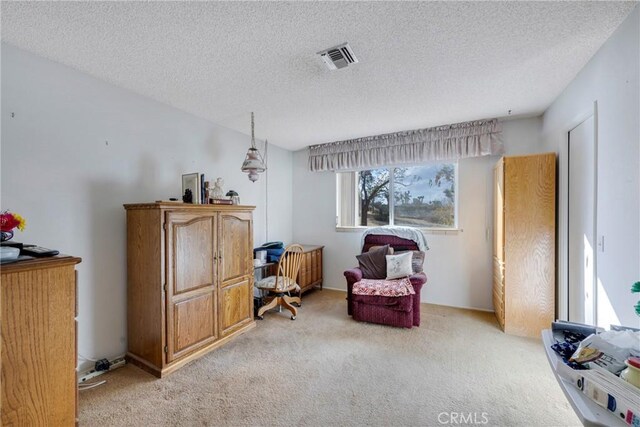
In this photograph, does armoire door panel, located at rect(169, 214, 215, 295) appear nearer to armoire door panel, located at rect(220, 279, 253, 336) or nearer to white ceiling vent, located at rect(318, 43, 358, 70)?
armoire door panel, located at rect(220, 279, 253, 336)

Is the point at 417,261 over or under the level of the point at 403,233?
under

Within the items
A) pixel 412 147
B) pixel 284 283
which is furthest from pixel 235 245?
pixel 412 147

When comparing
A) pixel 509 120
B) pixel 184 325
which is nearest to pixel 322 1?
pixel 184 325

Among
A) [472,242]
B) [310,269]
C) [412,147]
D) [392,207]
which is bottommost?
[310,269]

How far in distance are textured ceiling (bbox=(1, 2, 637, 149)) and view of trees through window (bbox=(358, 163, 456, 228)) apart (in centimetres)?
115

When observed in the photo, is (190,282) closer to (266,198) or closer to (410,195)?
(266,198)

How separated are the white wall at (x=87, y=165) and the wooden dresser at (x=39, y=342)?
3.10 ft

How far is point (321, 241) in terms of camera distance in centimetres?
457

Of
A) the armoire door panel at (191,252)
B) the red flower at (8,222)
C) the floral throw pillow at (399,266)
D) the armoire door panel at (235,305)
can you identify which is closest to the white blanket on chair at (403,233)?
the floral throw pillow at (399,266)

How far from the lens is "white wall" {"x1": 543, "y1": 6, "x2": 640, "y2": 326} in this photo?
4.83 feet

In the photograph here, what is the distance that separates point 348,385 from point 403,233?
2212 mm

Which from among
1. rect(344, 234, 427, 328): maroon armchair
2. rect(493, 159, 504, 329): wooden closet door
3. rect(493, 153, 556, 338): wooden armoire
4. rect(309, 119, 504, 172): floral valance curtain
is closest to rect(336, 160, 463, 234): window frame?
rect(309, 119, 504, 172): floral valance curtain

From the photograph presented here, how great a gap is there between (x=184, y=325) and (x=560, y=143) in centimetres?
388

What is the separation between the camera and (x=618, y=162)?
1630 millimetres
